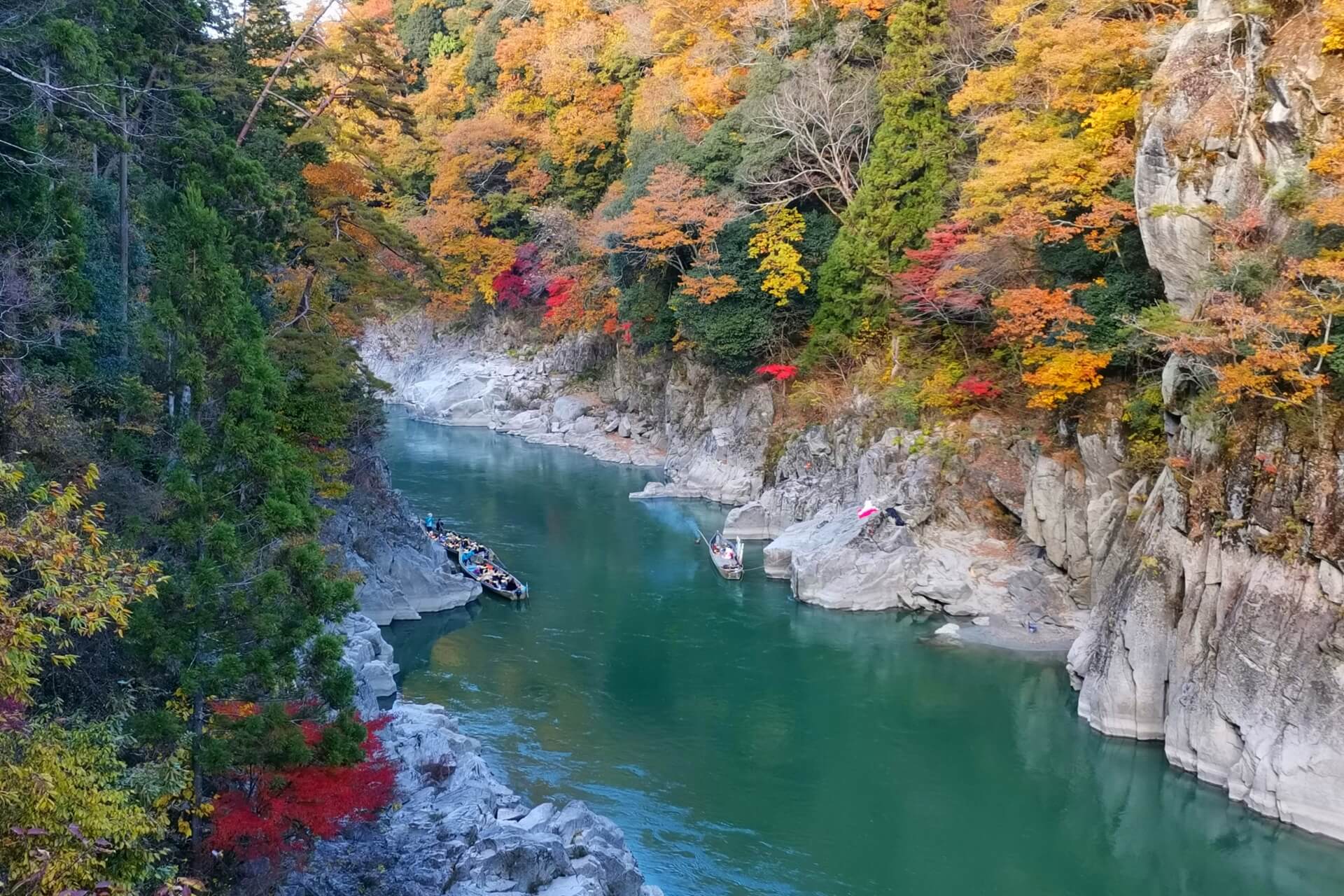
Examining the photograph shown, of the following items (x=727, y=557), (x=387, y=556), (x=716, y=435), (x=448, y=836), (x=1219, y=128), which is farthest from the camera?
(x=716, y=435)

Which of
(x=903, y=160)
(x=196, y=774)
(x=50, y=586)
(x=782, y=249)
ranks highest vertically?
(x=903, y=160)

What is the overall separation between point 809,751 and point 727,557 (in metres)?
9.73

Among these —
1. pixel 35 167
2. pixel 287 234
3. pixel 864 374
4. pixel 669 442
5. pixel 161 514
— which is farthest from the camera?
pixel 669 442

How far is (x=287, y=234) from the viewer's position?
64.5 feet

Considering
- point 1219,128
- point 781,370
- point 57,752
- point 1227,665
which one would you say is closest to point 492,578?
point 781,370

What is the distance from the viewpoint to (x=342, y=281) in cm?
2344

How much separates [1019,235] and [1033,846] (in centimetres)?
1284

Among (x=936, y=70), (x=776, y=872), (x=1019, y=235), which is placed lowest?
(x=776, y=872)

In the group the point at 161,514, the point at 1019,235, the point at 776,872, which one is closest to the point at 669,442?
the point at 1019,235

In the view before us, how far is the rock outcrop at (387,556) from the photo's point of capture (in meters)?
24.4

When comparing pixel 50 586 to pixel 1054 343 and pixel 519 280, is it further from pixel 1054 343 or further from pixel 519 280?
pixel 519 280

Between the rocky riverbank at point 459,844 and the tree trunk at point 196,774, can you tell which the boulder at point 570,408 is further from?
the tree trunk at point 196,774

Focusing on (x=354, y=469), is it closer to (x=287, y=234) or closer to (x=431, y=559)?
(x=431, y=559)

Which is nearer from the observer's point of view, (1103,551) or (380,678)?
(380,678)
